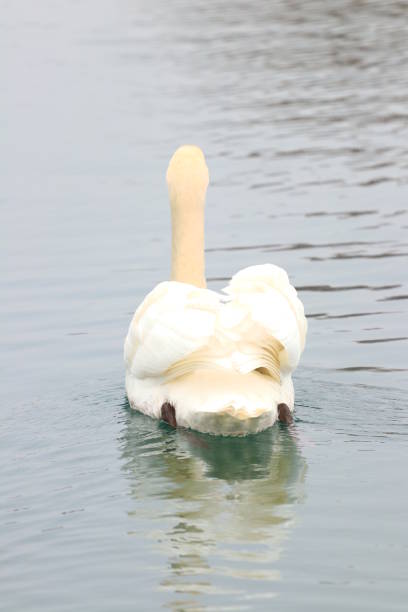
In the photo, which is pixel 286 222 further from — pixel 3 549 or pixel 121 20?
pixel 121 20

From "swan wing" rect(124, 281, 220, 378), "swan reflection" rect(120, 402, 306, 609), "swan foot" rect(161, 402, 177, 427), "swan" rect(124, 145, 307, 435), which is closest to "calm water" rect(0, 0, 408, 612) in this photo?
"swan reflection" rect(120, 402, 306, 609)

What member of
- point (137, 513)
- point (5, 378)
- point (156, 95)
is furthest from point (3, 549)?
point (156, 95)

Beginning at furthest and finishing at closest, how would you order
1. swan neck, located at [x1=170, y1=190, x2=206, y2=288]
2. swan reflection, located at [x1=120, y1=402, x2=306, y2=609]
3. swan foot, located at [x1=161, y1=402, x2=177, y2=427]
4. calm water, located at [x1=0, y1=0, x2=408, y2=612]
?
1. swan neck, located at [x1=170, y1=190, x2=206, y2=288]
2. swan foot, located at [x1=161, y1=402, x2=177, y2=427]
3. calm water, located at [x1=0, y1=0, x2=408, y2=612]
4. swan reflection, located at [x1=120, y1=402, x2=306, y2=609]

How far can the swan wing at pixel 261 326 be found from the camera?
899 cm

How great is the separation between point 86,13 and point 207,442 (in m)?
32.0

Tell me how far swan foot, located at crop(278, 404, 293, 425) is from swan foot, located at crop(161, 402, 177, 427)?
2.20ft

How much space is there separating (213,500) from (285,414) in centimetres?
133

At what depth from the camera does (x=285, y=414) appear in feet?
31.4

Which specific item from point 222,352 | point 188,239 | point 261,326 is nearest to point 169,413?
point 222,352

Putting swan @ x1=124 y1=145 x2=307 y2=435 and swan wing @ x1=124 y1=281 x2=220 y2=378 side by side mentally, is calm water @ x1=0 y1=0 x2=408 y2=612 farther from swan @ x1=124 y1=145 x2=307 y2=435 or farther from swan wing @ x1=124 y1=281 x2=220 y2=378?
swan wing @ x1=124 y1=281 x2=220 y2=378

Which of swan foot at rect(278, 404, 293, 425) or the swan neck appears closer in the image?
swan foot at rect(278, 404, 293, 425)

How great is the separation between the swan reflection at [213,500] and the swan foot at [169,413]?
9 cm

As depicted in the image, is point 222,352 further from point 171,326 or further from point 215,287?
point 215,287

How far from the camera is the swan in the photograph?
8.97m
